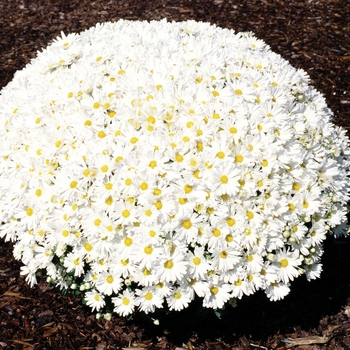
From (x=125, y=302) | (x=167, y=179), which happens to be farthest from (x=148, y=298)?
(x=167, y=179)

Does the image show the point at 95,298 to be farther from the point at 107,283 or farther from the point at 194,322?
the point at 194,322

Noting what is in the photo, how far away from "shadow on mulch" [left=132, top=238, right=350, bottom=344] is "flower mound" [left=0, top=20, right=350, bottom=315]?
26.9 inches

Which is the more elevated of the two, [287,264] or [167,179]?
[167,179]

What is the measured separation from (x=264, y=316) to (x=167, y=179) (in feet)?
5.61

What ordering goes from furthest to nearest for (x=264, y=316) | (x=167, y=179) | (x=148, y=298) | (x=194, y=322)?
(x=264, y=316) < (x=194, y=322) < (x=148, y=298) < (x=167, y=179)

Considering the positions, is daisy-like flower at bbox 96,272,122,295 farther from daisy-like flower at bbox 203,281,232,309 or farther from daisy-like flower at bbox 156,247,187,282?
daisy-like flower at bbox 203,281,232,309

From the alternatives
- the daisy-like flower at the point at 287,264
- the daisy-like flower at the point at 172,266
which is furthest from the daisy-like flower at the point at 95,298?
the daisy-like flower at the point at 287,264

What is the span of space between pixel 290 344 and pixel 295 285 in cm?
50

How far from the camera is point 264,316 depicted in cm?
384

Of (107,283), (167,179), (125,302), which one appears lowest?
(125,302)

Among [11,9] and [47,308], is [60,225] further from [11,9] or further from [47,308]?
[11,9]

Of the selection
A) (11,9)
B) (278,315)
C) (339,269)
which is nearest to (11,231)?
(278,315)

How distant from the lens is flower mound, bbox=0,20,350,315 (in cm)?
276

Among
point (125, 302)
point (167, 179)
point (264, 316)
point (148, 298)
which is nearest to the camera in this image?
point (167, 179)
